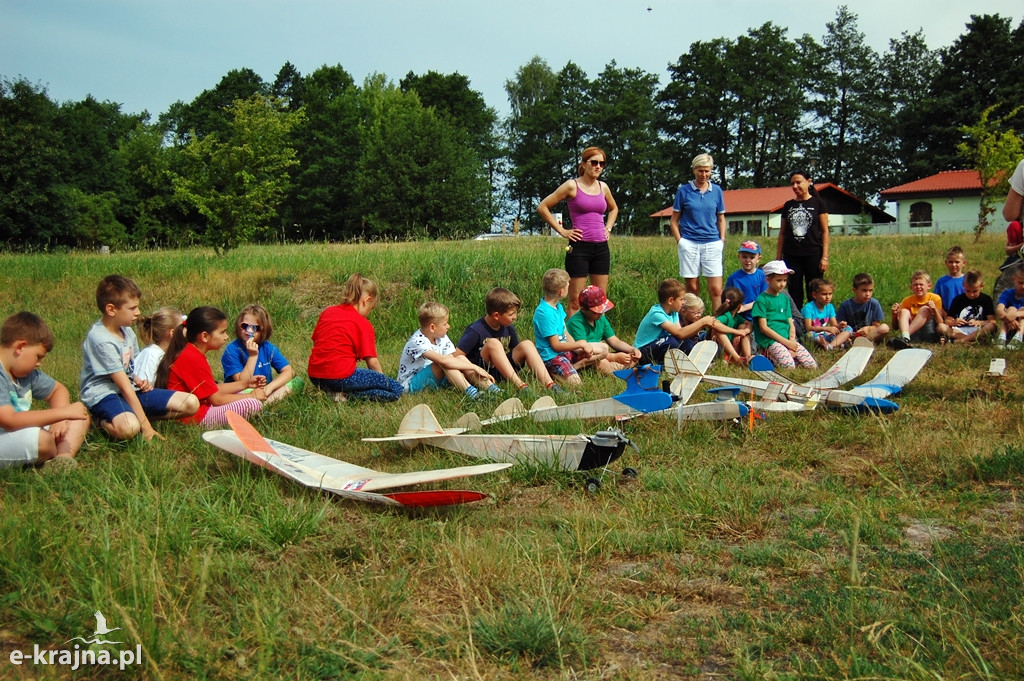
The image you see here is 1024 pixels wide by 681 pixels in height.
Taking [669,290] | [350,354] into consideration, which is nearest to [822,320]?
[669,290]

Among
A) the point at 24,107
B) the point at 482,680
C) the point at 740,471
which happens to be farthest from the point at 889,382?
the point at 24,107

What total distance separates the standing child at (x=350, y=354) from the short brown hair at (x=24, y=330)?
1917mm

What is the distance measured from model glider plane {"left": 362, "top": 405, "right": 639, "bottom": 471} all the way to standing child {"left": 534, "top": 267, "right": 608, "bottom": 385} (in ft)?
7.37

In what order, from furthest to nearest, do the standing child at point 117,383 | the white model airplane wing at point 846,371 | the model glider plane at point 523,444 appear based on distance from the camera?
the white model airplane wing at point 846,371
the standing child at point 117,383
the model glider plane at point 523,444

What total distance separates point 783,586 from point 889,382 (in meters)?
3.15

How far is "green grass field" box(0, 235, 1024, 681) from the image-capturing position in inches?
77.3

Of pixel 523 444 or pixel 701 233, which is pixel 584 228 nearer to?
pixel 701 233

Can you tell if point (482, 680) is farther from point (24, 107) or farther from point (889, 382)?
point (24, 107)

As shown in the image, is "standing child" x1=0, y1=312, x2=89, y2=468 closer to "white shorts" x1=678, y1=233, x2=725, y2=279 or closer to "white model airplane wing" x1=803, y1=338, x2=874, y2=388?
"white model airplane wing" x1=803, y1=338, x2=874, y2=388

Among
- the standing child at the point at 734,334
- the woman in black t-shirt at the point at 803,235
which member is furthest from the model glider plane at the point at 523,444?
the woman in black t-shirt at the point at 803,235

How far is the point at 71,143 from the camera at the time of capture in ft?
183

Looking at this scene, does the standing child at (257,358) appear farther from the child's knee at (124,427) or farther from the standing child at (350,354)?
the child's knee at (124,427)

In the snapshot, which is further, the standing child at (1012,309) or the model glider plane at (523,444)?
the standing child at (1012,309)

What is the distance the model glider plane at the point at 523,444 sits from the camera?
10.9 ft
